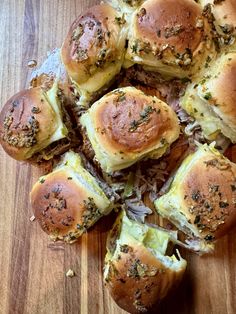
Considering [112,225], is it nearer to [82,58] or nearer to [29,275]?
[29,275]

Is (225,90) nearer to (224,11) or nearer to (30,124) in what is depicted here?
(224,11)

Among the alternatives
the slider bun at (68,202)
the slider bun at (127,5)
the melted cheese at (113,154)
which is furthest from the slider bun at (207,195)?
the slider bun at (127,5)

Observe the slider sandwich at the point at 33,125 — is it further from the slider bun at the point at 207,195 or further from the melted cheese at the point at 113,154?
the slider bun at the point at 207,195

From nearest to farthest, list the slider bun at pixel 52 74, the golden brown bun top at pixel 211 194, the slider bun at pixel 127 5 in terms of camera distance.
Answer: the golden brown bun top at pixel 211 194, the slider bun at pixel 127 5, the slider bun at pixel 52 74

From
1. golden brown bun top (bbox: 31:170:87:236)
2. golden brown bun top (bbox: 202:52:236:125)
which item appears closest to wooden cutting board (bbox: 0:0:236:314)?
golden brown bun top (bbox: 31:170:87:236)

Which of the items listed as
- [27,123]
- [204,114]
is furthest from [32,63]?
[204,114]

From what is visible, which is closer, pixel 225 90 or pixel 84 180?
pixel 225 90
